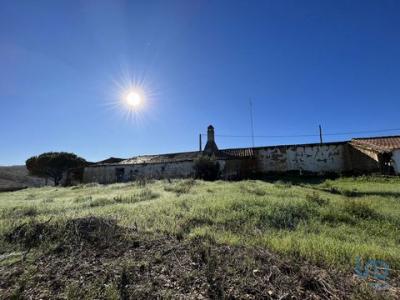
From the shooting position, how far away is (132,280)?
2771 millimetres

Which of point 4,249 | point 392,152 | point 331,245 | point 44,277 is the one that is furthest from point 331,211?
point 392,152

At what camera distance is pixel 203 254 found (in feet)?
11.1

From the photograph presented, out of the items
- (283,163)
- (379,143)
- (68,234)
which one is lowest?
(68,234)

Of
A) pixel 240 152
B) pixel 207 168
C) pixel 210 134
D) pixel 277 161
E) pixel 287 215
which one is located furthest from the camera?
pixel 210 134

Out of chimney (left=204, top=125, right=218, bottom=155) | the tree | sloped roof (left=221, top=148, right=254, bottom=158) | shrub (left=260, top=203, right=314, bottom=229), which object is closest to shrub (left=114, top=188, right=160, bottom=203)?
shrub (left=260, top=203, right=314, bottom=229)

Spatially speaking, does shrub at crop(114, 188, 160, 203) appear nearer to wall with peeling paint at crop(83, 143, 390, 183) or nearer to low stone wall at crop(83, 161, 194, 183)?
wall with peeling paint at crop(83, 143, 390, 183)

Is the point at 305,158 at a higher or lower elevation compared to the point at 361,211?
higher

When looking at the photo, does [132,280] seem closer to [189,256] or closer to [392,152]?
[189,256]

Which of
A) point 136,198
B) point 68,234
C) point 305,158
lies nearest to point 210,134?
point 305,158

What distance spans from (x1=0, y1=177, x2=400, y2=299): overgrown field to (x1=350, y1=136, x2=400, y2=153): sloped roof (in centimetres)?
1486

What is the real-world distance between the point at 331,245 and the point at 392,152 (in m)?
18.2

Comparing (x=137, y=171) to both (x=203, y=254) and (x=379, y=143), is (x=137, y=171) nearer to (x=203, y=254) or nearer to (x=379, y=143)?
(x=379, y=143)

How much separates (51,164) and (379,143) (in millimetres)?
39071

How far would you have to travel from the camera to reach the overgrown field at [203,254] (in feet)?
8.45
